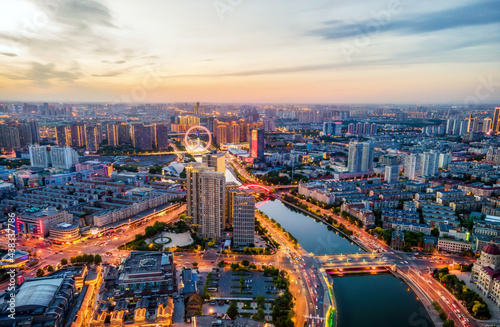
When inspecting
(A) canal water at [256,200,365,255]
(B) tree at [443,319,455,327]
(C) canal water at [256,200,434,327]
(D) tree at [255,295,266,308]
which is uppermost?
(D) tree at [255,295,266,308]

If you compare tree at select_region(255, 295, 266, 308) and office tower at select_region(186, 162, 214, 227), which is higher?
office tower at select_region(186, 162, 214, 227)

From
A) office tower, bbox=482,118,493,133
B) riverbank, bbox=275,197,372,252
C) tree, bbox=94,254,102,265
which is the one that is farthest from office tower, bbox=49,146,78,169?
office tower, bbox=482,118,493,133

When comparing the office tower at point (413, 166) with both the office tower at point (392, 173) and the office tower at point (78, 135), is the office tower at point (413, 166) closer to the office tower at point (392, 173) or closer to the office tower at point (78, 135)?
the office tower at point (392, 173)

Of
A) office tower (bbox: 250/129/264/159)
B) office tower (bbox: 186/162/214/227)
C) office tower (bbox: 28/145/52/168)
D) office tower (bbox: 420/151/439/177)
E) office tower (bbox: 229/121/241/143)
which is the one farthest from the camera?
office tower (bbox: 229/121/241/143)

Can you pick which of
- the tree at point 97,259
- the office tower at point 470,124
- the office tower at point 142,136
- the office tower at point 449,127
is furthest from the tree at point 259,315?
the office tower at point 449,127

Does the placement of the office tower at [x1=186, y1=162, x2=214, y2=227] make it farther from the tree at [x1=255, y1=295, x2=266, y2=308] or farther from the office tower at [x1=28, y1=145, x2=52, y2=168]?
the office tower at [x1=28, y1=145, x2=52, y2=168]
